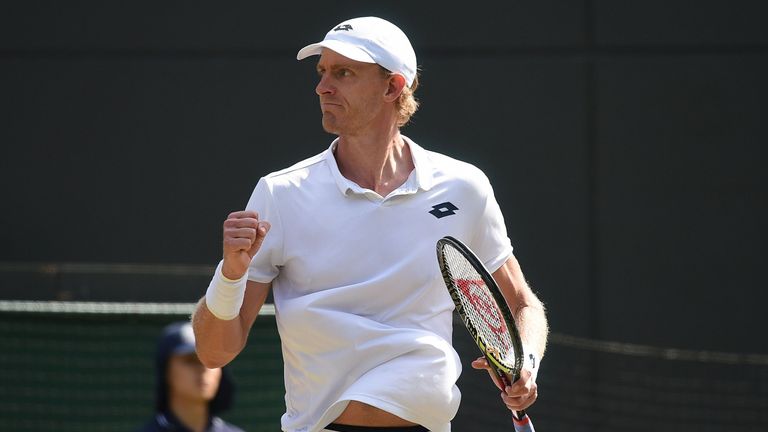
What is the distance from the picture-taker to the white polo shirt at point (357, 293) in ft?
12.2

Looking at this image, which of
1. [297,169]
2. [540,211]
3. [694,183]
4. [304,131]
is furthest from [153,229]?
[297,169]

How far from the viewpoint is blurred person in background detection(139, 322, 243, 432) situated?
14.9ft

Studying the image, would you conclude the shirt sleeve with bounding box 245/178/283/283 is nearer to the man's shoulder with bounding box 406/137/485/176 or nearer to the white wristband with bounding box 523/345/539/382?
the man's shoulder with bounding box 406/137/485/176

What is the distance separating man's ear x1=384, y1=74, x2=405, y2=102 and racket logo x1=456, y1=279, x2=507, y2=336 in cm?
59

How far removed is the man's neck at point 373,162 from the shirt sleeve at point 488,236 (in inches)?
9.0

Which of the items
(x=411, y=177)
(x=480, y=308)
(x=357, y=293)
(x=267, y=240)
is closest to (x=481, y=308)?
(x=480, y=308)

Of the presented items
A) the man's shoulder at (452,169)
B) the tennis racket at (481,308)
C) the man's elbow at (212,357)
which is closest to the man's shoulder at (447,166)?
the man's shoulder at (452,169)

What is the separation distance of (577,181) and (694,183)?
0.63m

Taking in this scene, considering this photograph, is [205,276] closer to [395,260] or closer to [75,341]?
[75,341]

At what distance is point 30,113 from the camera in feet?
26.2

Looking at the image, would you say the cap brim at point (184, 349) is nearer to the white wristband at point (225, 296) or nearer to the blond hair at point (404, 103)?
the white wristband at point (225, 296)

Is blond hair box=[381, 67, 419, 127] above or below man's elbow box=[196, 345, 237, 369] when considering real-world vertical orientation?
above

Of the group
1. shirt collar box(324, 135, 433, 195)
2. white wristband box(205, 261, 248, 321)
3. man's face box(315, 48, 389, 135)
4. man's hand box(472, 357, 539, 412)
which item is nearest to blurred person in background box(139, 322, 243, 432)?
white wristband box(205, 261, 248, 321)

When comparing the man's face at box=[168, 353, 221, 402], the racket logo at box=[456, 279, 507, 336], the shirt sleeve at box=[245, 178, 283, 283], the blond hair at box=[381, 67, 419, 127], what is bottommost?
the man's face at box=[168, 353, 221, 402]
